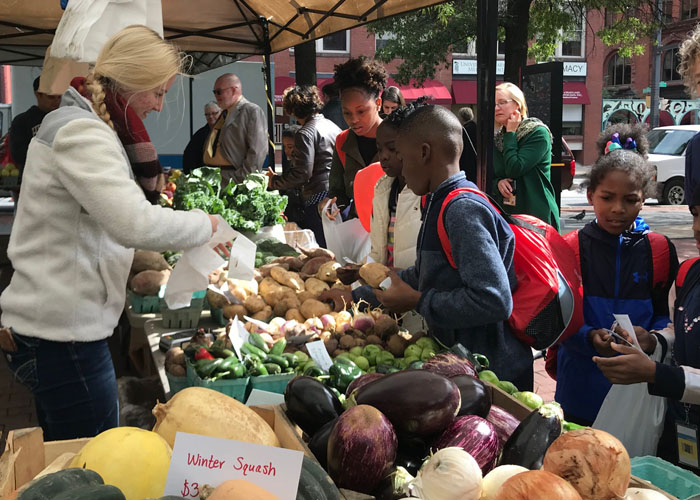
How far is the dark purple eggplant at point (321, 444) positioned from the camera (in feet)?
5.38

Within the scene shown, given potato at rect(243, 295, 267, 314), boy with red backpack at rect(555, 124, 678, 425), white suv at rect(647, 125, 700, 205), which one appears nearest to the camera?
boy with red backpack at rect(555, 124, 678, 425)

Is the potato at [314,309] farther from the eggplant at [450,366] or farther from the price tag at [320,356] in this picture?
the eggplant at [450,366]

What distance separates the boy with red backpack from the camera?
9.37 ft

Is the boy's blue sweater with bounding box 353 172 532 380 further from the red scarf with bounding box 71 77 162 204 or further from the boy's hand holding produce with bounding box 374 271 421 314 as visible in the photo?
the red scarf with bounding box 71 77 162 204

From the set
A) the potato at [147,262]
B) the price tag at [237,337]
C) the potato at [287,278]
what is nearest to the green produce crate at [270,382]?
→ the price tag at [237,337]

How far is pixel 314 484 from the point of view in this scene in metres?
1.35

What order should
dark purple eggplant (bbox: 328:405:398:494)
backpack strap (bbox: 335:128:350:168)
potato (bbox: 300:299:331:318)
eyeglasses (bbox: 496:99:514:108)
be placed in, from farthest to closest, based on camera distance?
eyeglasses (bbox: 496:99:514:108)
backpack strap (bbox: 335:128:350:168)
potato (bbox: 300:299:331:318)
dark purple eggplant (bbox: 328:405:398:494)

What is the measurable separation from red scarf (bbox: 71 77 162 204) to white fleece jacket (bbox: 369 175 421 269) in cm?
132

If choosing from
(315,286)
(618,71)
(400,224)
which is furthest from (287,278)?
(618,71)

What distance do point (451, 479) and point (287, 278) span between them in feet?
9.97

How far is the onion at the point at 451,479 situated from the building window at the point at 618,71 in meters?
40.0

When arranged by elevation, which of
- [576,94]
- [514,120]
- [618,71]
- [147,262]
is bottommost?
[147,262]

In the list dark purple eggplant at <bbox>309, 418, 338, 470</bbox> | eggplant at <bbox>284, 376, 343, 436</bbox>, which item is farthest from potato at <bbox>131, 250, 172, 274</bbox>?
dark purple eggplant at <bbox>309, 418, 338, 470</bbox>

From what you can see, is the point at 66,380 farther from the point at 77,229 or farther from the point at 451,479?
the point at 451,479
